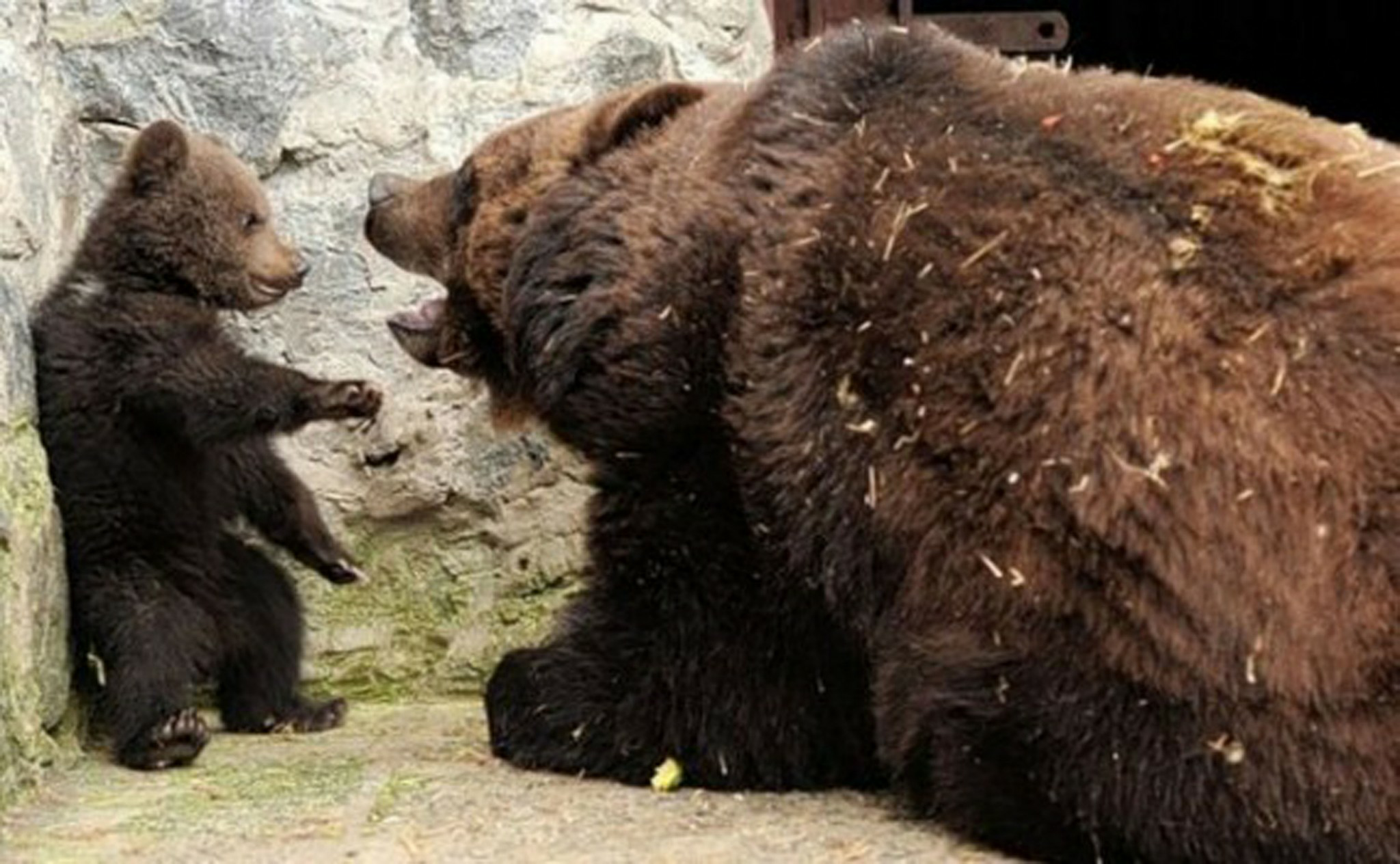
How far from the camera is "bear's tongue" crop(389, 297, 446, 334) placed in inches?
222

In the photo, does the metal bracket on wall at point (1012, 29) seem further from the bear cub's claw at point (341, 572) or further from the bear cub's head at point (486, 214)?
the bear cub's claw at point (341, 572)

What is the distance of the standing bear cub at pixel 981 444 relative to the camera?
382cm

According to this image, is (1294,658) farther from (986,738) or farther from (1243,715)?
(986,738)

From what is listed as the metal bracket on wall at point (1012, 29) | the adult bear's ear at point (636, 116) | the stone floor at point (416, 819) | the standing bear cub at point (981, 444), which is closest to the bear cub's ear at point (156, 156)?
the standing bear cub at point (981, 444)

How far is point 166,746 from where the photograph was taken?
5164 millimetres

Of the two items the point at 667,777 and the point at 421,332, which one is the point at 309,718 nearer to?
the point at 421,332

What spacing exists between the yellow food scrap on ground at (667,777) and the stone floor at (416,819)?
0.03m

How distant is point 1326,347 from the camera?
3.85 m

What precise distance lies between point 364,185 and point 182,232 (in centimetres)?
59

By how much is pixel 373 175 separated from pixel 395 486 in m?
0.79

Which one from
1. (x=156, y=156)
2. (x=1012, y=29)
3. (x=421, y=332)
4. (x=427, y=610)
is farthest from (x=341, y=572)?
(x=1012, y=29)

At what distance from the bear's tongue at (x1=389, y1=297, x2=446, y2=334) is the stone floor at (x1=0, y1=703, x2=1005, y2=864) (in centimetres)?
99

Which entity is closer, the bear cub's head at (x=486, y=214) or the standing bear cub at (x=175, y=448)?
the bear cub's head at (x=486, y=214)

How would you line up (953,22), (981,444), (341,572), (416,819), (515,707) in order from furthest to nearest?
(953,22)
(341,572)
(515,707)
(416,819)
(981,444)
